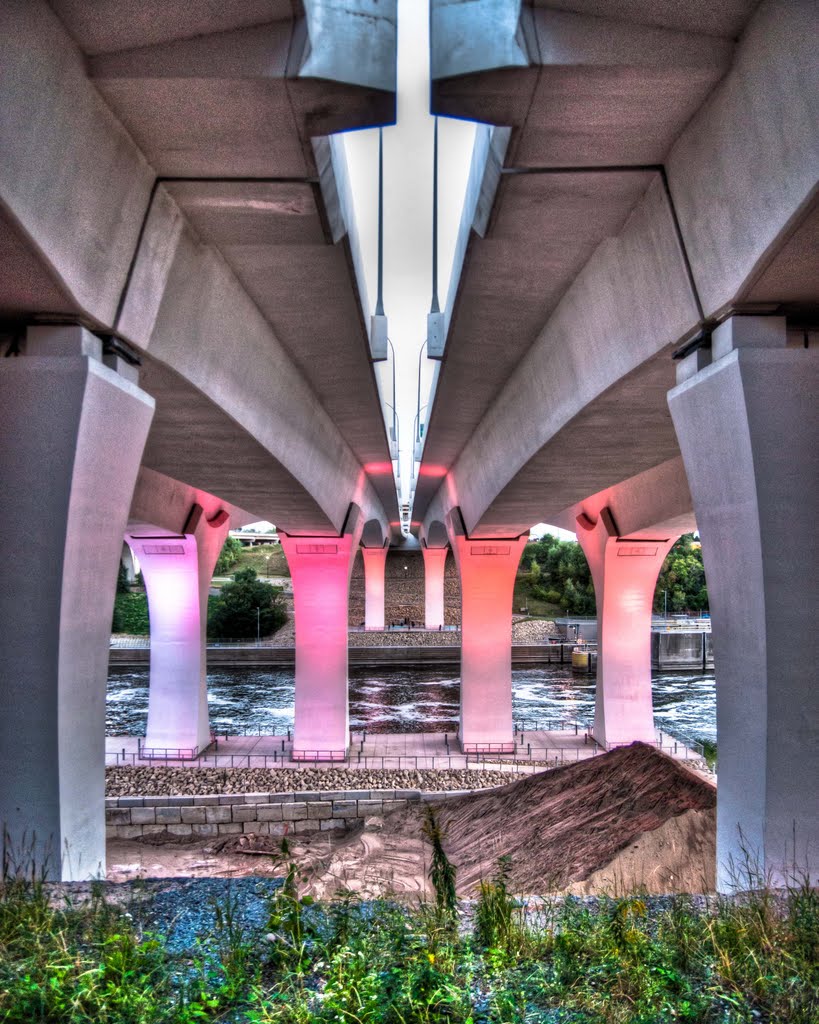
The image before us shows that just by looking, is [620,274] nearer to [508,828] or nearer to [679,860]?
[679,860]

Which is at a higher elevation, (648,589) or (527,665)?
(648,589)

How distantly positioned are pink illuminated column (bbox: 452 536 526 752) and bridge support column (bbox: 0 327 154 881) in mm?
20383

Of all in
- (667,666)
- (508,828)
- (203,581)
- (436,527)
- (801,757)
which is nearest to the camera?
(801,757)

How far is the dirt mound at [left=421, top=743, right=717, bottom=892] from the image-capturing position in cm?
1345

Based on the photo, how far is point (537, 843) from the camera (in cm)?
1472

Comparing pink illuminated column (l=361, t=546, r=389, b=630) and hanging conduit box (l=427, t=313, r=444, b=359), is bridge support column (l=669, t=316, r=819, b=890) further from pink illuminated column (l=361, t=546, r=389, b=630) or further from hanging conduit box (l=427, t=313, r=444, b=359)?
pink illuminated column (l=361, t=546, r=389, b=630)

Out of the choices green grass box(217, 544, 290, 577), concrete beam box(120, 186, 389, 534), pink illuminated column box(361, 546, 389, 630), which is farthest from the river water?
green grass box(217, 544, 290, 577)

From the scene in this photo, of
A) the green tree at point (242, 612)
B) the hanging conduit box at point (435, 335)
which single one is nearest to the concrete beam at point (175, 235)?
the hanging conduit box at point (435, 335)

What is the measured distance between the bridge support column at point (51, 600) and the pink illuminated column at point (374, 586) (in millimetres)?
55363

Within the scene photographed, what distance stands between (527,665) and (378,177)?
44.4 metres

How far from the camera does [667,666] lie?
49.8 metres

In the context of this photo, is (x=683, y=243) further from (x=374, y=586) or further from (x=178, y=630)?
(x=374, y=586)

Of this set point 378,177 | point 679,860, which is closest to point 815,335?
point 378,177

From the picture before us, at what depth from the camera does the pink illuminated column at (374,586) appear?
62750 mm
